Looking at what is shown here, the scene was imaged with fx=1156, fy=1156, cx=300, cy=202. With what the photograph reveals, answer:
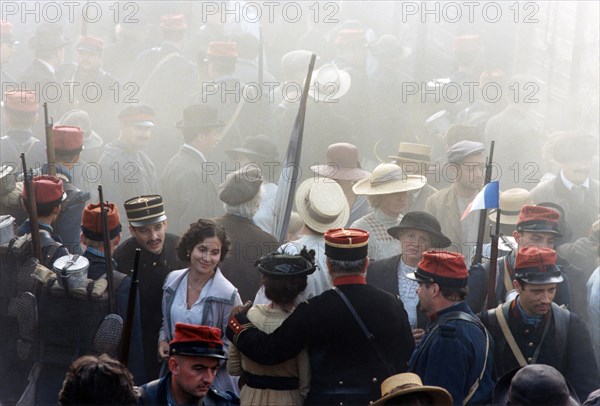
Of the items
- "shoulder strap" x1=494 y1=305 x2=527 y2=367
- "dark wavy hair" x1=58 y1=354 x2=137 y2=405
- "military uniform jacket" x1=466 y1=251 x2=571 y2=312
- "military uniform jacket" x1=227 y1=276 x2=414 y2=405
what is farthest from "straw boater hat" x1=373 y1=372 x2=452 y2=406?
"military uniform jacket" x1=466 y1=251 x2=571 y2=312

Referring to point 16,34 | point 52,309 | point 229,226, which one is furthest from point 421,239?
point 16,34

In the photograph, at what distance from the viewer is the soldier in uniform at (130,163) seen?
859 centimetres

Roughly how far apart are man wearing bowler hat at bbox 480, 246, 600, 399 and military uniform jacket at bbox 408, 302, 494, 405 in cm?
45

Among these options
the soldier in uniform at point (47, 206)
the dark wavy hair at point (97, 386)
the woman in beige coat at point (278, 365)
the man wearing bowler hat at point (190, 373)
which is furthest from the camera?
the soldier in uniform at point (47, 206)

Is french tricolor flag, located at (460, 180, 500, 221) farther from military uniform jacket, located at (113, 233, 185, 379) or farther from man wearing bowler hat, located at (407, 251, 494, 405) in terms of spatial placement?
military uniform jacket, located at (113, 233, 185, 379)

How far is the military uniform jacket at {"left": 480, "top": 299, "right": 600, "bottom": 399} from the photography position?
213 inches

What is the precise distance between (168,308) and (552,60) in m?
7.53

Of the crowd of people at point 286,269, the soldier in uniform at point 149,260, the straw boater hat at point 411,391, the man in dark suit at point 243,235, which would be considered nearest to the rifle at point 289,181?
the crowd of people at point 286,269

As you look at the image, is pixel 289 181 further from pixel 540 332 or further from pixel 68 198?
pixel 540 332

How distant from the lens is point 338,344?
502 centimetres

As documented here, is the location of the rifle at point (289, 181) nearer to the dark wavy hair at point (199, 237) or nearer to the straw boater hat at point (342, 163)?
the straw boater hat at point (342, 163)

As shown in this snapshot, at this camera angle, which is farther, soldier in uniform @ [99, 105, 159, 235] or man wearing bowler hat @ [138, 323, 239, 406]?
soldier in uniform @ [99, 105, 159, 235]

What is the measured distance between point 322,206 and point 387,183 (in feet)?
2.80

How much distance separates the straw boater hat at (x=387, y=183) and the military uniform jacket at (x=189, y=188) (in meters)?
1.53
